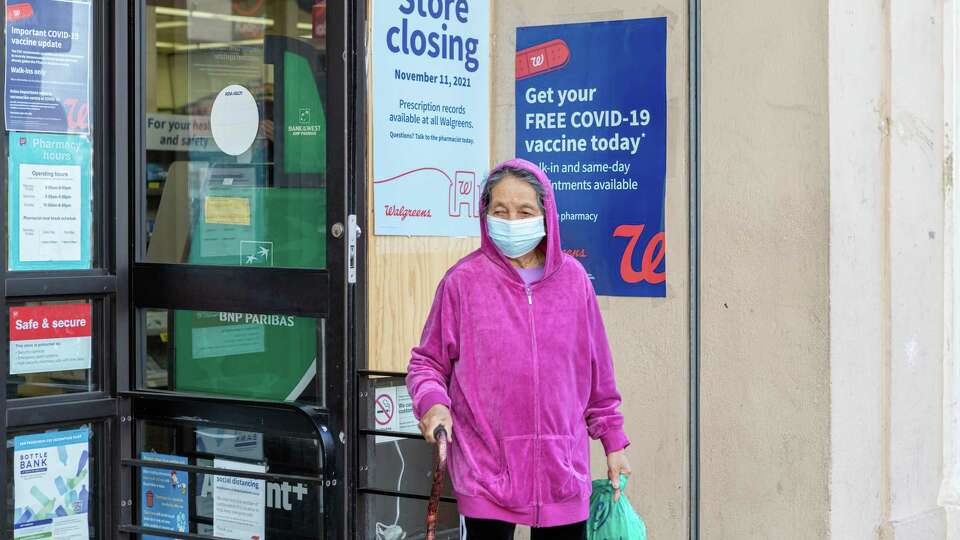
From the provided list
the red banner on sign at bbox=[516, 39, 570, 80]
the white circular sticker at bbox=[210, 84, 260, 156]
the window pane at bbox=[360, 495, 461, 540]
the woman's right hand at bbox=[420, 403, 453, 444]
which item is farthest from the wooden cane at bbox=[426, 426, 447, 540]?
the red banner on sign at bbox=[516, 39, 570, 80]

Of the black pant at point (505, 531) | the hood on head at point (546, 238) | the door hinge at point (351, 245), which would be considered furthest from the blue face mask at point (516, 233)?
the door hinge at point (351, 245)

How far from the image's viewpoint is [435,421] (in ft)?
11.5

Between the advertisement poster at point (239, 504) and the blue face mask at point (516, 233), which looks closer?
the blue face mask at point (516, 233)

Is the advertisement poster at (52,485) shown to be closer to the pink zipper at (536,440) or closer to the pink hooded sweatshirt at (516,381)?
the pink hooded sweatshirt at (516,381)

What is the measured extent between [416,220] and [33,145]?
1.46 meters

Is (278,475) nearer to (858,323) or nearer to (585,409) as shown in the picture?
(585,409)

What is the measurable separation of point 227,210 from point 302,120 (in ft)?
1.67

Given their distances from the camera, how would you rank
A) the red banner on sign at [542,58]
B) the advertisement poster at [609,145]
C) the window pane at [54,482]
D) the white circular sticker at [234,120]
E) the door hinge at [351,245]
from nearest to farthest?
the door hinge at [351,245] → the window pane at [54,482] → the white circular sticker at [234,120] → the advertisement poster at [609,145] → the red banner on sign at [542,58]

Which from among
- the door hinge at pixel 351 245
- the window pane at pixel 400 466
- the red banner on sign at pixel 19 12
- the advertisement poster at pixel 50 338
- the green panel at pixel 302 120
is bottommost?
the window pane at pixel 400 466

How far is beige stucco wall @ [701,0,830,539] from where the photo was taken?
16.3 ft

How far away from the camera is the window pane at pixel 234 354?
15.7ft

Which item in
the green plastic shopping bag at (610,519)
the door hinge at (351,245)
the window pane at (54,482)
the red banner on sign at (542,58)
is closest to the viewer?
the green plastic shopping bag at (610,519)

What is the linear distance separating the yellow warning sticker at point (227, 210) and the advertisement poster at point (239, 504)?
Answer: 92 cm

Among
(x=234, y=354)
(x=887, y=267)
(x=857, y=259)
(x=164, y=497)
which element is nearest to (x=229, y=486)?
(x=164, y=497)
